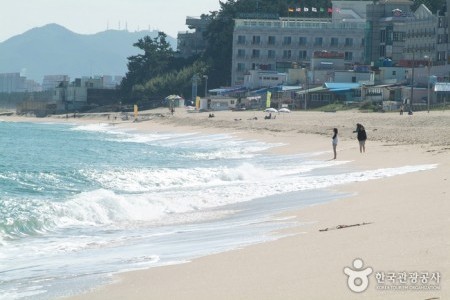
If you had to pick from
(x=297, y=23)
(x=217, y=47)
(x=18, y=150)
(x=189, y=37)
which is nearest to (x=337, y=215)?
(x=18, y=150)

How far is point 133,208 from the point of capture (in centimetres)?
2444

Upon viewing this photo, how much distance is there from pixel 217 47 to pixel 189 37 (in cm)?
1578

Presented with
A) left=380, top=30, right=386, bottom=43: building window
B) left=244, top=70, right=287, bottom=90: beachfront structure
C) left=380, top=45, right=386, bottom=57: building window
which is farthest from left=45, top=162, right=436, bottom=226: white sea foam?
left=380, top=45, right=386, bottom=57: building window

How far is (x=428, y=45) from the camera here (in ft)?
312

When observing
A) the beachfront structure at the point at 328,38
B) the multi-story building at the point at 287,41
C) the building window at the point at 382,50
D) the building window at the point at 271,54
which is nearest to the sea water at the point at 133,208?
the beachfront structure at the point at 328,38

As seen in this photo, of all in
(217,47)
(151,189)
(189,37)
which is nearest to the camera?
(151,189)

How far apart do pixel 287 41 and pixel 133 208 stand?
300 feet

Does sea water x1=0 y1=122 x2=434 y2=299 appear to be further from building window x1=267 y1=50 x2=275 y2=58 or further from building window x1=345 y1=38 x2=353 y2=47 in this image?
building window x1=267 y1=50 x2=275 y2=58

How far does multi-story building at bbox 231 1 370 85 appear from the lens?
114 meters

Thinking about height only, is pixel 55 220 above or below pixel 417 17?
below

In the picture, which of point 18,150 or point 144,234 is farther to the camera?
point 18,150

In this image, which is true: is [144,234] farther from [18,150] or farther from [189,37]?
[189,37]

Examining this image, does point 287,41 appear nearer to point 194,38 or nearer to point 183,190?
point 194,38

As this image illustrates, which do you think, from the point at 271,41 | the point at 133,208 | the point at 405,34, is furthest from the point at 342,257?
the point at 271,41
